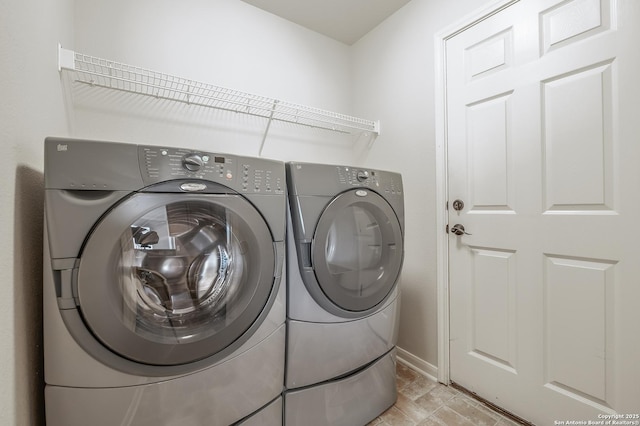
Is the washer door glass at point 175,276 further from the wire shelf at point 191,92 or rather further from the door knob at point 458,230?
the door knob at point 458,230

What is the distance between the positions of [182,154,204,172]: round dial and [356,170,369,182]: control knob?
0.68 m

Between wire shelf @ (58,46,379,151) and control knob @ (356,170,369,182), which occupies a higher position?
wire shelf @ (58,46,379,151)

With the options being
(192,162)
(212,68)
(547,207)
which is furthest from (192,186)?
(547,207)

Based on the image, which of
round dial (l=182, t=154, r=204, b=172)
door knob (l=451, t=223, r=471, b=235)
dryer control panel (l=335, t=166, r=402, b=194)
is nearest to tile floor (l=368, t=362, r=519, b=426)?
door knob (l=451, t=223, r=471, b=235)

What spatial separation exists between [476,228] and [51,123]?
197 cm

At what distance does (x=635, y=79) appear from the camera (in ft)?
3.37

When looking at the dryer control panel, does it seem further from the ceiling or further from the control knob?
the ceiling

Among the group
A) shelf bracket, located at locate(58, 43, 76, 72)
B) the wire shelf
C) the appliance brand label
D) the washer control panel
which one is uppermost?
the wire shelf

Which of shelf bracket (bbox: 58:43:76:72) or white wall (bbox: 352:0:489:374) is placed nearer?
shelf bracket (bbox: 58:43:76:72)

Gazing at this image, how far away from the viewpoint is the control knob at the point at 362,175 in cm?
124

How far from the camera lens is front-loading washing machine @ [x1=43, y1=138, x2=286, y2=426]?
0.71 m

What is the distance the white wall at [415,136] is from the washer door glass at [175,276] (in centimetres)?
116

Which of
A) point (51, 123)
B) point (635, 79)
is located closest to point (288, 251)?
point (51, 123)

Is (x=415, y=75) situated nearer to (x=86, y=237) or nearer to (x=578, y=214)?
(x=578, y=214)
